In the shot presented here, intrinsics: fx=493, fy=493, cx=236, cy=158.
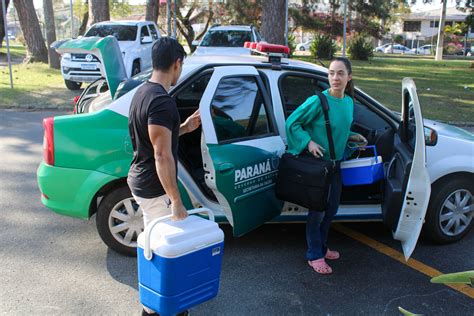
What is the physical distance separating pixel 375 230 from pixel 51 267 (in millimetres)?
2934

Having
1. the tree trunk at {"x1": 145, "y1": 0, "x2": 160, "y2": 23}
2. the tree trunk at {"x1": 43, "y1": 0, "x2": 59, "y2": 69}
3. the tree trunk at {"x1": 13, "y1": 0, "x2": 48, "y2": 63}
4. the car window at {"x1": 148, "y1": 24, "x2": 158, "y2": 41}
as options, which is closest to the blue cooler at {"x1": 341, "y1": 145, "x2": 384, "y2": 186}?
the car window at {"x1": 148, "y1": 24, "x2": 158, "y2": 41}

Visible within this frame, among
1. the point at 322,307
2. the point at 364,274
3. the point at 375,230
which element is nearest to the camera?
the point at 322,307

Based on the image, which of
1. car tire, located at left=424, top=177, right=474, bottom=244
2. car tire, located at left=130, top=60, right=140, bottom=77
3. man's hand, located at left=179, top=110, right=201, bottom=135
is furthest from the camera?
car tire, located at left=130, top=60, right=140, bottom=77

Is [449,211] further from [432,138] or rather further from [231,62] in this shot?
[231,62]

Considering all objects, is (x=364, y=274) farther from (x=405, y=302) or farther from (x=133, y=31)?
(x=133, y=31)

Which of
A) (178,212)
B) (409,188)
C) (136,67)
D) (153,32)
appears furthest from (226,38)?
(178,212)

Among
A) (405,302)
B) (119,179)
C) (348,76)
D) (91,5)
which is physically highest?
(91,5)

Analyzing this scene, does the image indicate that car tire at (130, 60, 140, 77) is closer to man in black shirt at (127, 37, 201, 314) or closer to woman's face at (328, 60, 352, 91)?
woman's face at (328, 60, 352, 91)

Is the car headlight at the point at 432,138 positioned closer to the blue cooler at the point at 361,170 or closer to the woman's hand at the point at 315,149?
the blue cooler at the point at 361,170

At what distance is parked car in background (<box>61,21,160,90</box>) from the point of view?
13539mm

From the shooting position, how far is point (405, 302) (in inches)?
137

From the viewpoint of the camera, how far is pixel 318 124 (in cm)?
363

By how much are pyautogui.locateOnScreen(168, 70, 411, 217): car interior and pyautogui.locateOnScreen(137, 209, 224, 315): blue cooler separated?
1.28 metres

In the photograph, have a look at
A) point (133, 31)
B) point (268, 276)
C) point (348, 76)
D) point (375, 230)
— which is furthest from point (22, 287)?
point (133, 31)
